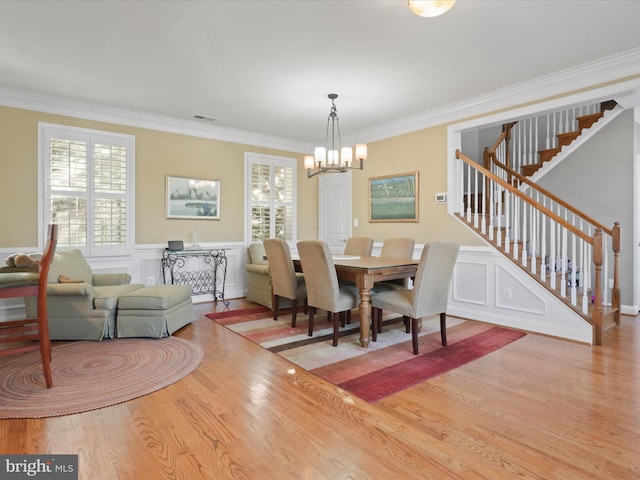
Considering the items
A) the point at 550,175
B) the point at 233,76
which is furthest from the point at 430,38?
the point at 550,175

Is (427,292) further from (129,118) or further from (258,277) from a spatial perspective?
(129,118)

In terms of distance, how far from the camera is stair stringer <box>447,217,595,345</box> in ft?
12.1

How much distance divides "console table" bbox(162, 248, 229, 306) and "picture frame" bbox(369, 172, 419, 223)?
8.18ft

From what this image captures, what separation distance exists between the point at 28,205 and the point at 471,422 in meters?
5.02

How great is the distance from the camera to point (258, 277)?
5203 millimetres

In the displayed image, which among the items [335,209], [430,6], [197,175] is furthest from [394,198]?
[430,6]

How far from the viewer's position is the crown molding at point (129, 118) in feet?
13.8

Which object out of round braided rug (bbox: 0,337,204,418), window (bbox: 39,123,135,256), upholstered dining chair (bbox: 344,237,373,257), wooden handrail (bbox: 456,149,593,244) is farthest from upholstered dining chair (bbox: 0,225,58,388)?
wooden handrail (bbox: 456,149,593,244)

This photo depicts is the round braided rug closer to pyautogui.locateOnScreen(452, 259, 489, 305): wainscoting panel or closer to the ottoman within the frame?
the ottoman

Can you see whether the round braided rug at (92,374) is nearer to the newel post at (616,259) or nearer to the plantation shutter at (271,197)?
the plantation shutter at (271,197)

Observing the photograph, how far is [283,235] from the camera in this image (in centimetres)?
647

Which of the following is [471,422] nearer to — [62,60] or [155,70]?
[155,70]

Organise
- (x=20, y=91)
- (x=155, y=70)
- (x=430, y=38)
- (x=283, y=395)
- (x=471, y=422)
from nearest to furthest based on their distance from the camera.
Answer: (x=471, y=422)
(x=283, y=395)
(x=430, y=38)
(x=155, y=70)
(x=20, y=91)

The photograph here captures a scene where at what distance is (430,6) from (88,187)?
440cm
